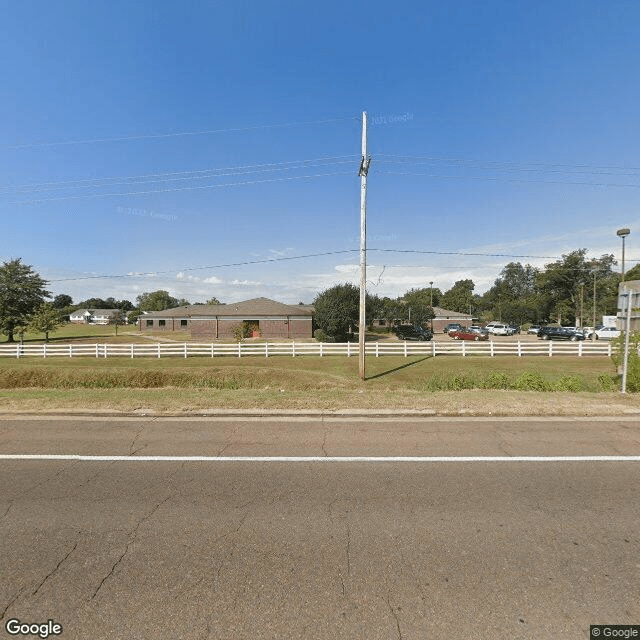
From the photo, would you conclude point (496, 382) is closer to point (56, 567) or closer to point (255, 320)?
point (56, 567)

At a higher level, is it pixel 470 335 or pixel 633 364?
pixel 633 364

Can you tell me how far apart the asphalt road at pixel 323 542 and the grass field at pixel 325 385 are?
2376mm

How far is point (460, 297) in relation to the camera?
115 metres

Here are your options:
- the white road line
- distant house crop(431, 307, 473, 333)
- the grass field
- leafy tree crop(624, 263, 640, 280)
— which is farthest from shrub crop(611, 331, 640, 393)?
leafy tree crop(624, 263, 640, 280)

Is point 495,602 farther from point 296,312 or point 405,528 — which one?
point 296,312

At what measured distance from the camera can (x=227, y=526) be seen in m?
3.54

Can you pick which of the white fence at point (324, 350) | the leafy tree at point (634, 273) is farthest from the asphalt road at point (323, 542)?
the leafy tree at point (634, 273)

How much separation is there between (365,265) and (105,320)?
11646cm

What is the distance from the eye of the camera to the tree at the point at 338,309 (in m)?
35.5

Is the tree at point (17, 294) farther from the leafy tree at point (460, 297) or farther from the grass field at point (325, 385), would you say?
the leafy tree at point (460, 297)

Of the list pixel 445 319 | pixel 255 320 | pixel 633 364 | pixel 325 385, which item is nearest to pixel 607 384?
pixel 633 364

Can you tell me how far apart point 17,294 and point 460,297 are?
111m

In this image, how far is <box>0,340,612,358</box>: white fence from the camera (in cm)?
2358

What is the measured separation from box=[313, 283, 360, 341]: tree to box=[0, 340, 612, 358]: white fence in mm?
10197
